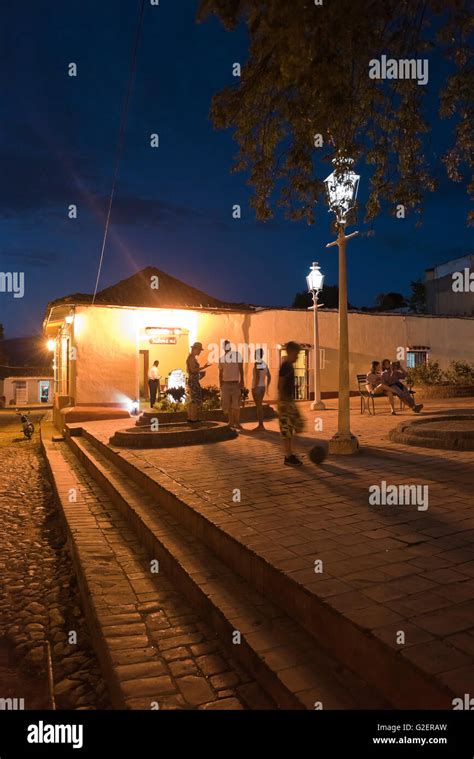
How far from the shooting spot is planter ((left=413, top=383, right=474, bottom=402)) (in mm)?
16531

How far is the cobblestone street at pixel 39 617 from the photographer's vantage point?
9.11ft

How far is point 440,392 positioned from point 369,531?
14.1 metres

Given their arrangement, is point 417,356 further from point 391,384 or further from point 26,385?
point 26,385

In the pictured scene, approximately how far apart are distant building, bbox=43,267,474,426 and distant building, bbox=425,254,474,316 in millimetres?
5142

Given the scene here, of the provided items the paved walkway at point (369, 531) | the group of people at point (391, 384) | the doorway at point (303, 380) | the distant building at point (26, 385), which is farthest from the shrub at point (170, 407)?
the distant building at point (26, 385)

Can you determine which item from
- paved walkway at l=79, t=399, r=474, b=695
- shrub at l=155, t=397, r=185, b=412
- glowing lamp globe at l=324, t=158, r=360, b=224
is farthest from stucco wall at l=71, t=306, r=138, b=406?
glowing lamp globe at l=324, t=158, r=360, b=224

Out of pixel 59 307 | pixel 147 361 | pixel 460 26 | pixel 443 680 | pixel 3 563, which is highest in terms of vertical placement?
pixel 460 26

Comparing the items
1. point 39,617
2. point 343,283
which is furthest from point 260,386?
point 39,617

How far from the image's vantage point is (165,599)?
3.52 meters

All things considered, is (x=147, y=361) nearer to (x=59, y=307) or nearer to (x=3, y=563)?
(x=59, y=307)

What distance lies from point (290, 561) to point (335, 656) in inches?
28.2

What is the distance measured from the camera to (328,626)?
248 cm

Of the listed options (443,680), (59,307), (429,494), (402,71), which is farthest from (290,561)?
(59,307)

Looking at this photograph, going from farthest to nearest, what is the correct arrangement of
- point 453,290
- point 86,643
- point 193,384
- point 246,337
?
point 453,290 → point 246,337 → point 193,384 → point 86,643
